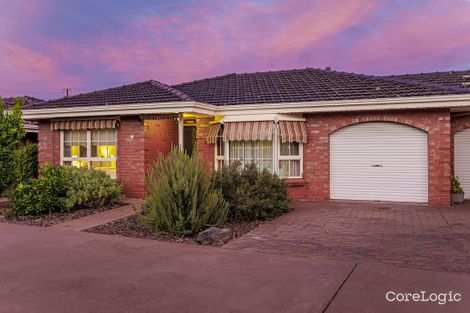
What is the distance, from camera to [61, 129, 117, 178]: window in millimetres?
14117

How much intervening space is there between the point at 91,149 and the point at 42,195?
412 centimetres

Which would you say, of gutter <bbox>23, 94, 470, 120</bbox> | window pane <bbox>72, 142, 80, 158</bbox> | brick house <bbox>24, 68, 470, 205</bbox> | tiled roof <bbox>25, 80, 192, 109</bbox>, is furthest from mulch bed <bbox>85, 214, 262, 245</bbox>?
window pane <bbox>72, 142, 80, 158</bbox>

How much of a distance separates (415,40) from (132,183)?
1377 centimetres

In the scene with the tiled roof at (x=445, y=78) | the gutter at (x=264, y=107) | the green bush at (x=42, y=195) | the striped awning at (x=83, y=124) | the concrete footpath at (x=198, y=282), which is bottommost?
the concrete footpath at (x=198, y=282)

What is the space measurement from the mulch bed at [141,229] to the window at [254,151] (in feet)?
14.6

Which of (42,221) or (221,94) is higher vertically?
(221,94)

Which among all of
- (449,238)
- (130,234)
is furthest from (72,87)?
(449,238)

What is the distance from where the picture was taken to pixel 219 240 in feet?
24.1

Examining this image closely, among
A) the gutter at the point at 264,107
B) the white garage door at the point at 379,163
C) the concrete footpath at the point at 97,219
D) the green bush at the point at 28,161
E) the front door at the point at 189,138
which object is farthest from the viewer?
the front door at the point at 189,138

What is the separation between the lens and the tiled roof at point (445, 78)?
13.7 meters

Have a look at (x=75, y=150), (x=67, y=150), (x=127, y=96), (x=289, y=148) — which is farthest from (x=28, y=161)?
(x=289, y=148)

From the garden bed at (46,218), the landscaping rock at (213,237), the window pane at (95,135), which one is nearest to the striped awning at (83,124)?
the window pane at (95,135)

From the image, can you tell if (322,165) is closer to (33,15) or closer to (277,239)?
(277,239)

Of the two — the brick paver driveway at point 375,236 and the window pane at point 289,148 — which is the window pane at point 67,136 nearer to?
the window pane at point 289,148
